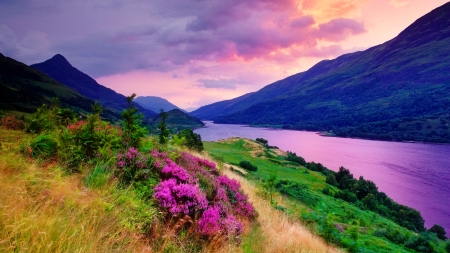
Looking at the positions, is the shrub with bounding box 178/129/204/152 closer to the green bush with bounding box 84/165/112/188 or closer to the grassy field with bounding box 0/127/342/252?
the green bush with bounding box 84/165/112/188

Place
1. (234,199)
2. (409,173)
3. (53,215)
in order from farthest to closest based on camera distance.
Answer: (409,173), (234,199), (53,215)

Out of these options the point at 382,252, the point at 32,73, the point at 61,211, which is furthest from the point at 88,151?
the point at 32,73

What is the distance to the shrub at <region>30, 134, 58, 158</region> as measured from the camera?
5203mm

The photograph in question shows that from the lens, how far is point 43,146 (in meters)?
5.39

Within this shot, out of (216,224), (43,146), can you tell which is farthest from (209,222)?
(43,146)

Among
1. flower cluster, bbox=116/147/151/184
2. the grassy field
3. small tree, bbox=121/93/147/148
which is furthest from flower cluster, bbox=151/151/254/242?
small tree, bbox=121/93/147/148

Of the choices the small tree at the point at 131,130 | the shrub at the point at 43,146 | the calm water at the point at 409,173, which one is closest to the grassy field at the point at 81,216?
the shrub at the point at 43,146

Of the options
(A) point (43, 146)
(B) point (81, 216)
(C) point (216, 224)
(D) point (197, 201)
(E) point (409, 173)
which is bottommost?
(E) point (409, 173)

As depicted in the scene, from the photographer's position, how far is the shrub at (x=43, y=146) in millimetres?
5203

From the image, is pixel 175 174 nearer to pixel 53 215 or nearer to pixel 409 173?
pixel 53 215

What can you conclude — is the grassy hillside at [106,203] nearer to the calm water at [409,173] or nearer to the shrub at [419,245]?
the shrub at [419,245]

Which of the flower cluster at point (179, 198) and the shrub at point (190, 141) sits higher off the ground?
the flower cluster at point (179, 198)

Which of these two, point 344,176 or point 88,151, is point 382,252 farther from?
point 344,176

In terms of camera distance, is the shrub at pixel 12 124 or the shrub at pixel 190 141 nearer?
the shrub at pixel 12 124
